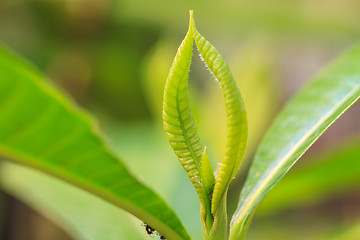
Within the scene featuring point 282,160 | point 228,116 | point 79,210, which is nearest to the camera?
point 228,116

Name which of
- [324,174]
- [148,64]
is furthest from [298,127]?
[148,64]

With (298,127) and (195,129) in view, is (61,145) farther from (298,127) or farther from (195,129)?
(298,127)

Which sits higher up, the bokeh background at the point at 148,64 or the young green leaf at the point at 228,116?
the bokeh background at the point at 148,64

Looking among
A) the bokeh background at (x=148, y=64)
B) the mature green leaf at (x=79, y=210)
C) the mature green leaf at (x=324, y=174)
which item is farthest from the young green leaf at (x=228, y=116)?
the bokeh background at (x=148, y=64)

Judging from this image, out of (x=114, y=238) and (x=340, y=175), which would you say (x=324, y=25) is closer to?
(x=340, y=175)

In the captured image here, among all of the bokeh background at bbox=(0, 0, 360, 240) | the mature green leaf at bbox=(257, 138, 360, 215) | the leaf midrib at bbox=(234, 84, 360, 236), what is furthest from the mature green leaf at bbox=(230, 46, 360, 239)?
the bokeh background at bbox=(0, 0, 360, 240)

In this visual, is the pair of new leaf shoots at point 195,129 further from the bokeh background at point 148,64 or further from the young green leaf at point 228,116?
the bokeh background at point 148,64

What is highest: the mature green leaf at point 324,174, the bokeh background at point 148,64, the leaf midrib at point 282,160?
the bokeh background at point 148,64

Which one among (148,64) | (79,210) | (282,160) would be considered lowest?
(282,160)
